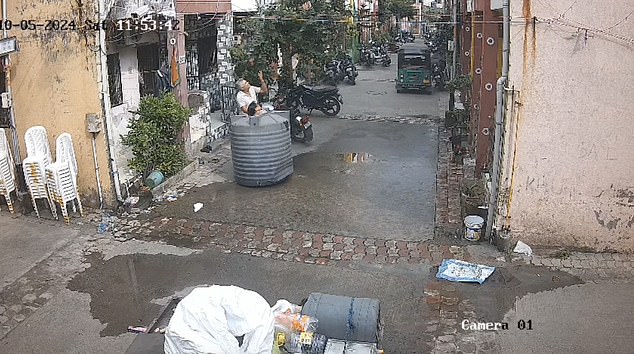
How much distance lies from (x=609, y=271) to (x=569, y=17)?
9.64 feet

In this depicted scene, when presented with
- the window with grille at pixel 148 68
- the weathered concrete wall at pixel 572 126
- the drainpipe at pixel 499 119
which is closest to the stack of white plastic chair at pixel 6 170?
the window with grille at pixel 148 68

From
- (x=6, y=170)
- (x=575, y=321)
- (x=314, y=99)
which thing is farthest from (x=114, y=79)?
(x=575, y=321)

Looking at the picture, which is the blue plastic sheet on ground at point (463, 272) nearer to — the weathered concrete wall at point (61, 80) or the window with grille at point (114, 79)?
the weathered concrete wall at point (61, 80)

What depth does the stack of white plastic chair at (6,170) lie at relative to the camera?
922 centimetres

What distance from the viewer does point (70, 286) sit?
7.21m

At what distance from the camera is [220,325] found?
4.28 meters

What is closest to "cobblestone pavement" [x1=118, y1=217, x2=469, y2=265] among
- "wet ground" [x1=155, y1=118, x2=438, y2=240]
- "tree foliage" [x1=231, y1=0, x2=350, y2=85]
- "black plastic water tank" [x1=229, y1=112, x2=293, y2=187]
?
"wet ground" [x1=155, y1=118, x2=438, y2=240]

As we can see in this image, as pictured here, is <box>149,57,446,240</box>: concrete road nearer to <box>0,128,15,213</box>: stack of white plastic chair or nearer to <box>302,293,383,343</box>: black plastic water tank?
<box>0,128,15,213</box>: stack of white plastic chair

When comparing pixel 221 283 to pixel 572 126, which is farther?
pixel 572 126

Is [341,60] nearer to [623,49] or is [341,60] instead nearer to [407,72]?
[407,72]

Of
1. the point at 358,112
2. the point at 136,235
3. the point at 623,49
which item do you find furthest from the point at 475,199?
the point at 358,112

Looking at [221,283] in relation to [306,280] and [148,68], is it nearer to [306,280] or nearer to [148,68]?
[306,280]

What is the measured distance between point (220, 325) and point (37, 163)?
5793 millimetres

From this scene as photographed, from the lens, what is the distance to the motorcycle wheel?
54.6ft
